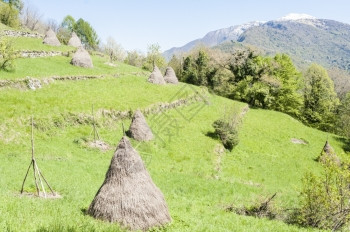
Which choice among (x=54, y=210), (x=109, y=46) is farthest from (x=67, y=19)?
(x=54, y=210)

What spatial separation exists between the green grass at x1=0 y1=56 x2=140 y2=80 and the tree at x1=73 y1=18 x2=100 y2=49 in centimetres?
5961

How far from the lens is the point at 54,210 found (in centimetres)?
1060

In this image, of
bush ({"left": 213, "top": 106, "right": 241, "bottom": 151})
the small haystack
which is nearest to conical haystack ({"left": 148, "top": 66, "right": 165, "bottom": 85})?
bush ({"left": 213, "top": 106, "right": 241, "bottom": 151})

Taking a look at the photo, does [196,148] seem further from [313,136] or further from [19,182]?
[313,136]

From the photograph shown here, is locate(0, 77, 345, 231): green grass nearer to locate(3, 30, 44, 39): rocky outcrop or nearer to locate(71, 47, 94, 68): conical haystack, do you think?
locate(71, 47, 94, 68): conical haystack

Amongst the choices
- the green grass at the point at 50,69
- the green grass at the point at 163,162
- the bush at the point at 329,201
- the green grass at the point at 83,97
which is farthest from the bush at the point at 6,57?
the bush at the point at 329,201

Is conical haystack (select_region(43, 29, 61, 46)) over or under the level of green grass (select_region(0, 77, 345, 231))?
over

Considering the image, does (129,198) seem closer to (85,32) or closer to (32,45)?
(32,45)

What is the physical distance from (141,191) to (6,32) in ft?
161

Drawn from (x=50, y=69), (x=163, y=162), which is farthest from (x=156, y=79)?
(x=163, y=162)

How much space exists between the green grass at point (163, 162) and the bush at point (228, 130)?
1100 mm

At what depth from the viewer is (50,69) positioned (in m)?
36.1

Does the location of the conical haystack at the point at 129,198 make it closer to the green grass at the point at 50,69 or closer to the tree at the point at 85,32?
the green grass at the point at 50,69

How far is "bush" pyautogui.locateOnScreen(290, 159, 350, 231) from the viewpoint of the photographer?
46.6 ft
